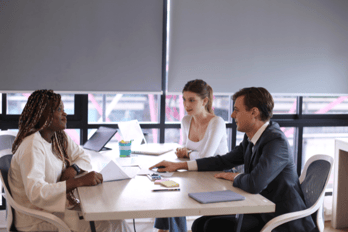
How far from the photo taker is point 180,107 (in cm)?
381

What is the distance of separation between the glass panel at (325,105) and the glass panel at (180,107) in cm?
95

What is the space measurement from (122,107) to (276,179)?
2.02 meters

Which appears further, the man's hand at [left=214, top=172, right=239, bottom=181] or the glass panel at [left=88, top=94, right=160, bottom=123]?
the glass panel at [left=88, top=94, right=160, bottom=123]

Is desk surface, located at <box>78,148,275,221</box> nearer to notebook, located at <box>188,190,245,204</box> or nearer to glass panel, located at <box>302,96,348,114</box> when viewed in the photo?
notebook, located at <box>188,190,245,204</box>

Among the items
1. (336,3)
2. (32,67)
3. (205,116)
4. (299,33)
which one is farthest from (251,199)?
(336,3)

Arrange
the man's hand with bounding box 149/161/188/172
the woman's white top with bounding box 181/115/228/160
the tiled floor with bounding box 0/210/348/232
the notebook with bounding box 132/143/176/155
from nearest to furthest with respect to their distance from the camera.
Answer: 1. the man's hand with bounding box 149/161/188/172
2. the woman's white top with bounding box 181/115/228/160
3. the notebook with bounding box 132/143/176/155
4. the tiled floor with bounding box 0/210/348/232

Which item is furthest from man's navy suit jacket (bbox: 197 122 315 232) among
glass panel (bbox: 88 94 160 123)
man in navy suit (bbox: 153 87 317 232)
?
glass panel (bbox: 88 94 160 123)

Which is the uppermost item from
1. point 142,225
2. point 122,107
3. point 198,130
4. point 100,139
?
point 122,107

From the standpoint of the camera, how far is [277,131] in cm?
199

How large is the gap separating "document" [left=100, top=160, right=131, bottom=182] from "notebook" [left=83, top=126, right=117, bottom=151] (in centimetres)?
98

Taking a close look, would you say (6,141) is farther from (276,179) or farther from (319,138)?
(319,138)

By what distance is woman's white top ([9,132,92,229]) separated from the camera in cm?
173

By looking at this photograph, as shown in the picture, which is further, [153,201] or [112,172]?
[112,172]

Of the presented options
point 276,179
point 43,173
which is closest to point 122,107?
point 43,173
